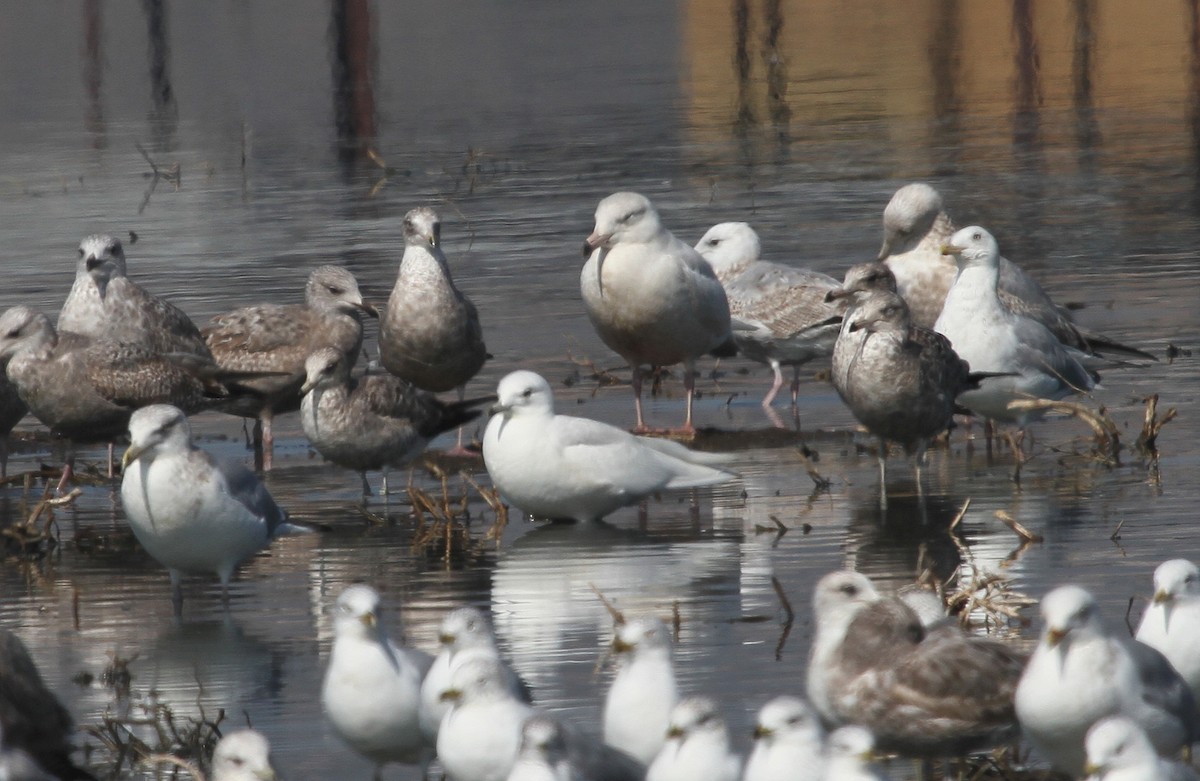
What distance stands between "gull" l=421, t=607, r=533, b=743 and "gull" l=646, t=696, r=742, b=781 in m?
0.76

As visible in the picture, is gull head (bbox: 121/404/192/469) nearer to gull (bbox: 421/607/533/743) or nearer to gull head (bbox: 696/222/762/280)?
gull (bbox: 421/607/533/743)

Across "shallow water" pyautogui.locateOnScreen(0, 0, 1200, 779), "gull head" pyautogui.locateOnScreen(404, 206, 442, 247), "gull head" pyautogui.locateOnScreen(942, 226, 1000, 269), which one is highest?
"gull head" pyautogui.locateOnScreen(404, 206, 442, 247)

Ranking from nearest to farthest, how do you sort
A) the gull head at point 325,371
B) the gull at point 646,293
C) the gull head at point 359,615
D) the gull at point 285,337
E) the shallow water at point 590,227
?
the gull head at point 359,615, the shallow water at point 590,227, the gull head at point 325,371, the gull at point 285,337, the gull at point 646,293

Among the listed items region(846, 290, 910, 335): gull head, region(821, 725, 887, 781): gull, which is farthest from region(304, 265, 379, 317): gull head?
region(821, 725, 887, 781): gull

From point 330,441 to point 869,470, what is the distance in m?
2.78

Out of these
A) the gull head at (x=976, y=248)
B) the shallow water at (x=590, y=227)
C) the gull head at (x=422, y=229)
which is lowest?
the shallow water at (x=590, y=227)

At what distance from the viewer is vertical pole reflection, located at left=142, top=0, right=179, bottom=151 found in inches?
1187

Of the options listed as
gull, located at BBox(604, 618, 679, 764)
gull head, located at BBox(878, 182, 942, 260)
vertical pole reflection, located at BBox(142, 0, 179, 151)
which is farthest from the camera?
vertical pole reflection, located at BBox(142, 0, 179, 151)

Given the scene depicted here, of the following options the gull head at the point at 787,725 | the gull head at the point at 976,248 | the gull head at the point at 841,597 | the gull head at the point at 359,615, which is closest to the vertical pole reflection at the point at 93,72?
the gull head at the point at 976,248

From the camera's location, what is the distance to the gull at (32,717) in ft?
23.2

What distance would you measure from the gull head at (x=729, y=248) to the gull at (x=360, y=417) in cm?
423

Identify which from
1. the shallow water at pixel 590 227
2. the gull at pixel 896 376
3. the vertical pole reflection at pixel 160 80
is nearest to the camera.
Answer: the shallow water at pixel 590 227

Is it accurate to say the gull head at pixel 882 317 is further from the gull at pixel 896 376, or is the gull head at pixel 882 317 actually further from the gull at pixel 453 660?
the gull at pixel 453 660

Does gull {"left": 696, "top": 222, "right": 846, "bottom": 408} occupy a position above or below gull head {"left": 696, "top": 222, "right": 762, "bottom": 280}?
below
